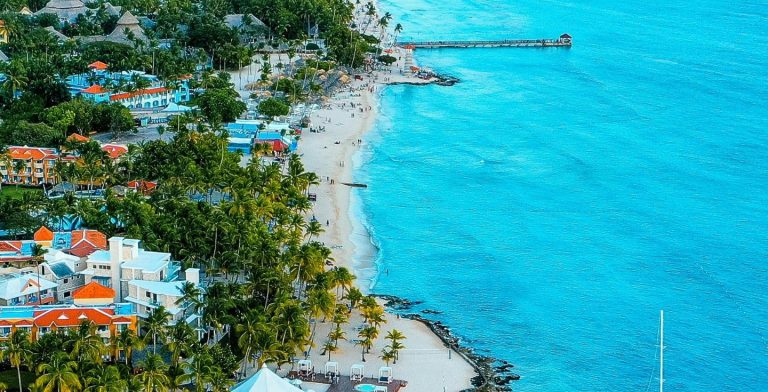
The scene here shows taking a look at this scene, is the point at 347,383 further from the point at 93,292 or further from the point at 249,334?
the point at 93,292

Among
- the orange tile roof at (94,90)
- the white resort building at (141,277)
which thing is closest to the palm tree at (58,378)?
the white resort building at (141,277)

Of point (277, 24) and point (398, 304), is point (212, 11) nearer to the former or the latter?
point (277, 24)

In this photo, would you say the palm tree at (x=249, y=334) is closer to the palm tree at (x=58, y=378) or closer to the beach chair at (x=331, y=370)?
the beach chair at (x=331, y=370)

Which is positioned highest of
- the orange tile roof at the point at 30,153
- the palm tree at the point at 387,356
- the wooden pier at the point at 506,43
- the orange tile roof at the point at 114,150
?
the wooden pier at the point at 506,43

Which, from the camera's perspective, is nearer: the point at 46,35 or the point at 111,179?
the point at 111,179

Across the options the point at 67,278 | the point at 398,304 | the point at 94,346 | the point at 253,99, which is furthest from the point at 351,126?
the point at 94,346

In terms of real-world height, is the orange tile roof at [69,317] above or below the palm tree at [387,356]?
above
